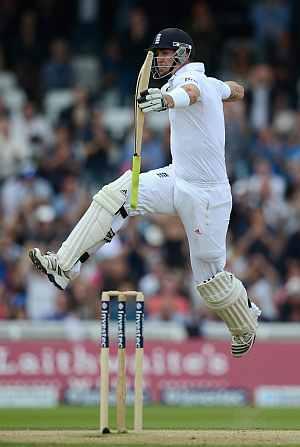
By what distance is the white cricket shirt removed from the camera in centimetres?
995

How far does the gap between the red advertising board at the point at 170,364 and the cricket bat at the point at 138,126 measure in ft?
17.3

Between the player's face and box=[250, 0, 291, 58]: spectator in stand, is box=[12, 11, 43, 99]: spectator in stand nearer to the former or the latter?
box=[250, 0, 291, 58]: spectator in stand

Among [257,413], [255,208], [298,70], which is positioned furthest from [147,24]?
[257,413]

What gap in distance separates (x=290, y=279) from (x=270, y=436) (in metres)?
5.90

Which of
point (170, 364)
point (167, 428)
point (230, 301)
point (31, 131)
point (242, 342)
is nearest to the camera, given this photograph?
point (230, 301)

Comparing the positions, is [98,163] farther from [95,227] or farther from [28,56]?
[95,227]

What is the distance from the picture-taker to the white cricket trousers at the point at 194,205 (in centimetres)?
1005

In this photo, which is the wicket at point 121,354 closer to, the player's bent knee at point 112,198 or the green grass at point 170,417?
the player's bent knee at point 112,198

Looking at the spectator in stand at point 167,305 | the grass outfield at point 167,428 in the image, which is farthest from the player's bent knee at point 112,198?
the spectator in stand at point 167,305

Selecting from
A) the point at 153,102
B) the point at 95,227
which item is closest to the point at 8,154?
the point at 95,227

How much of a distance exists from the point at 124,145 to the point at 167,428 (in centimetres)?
672

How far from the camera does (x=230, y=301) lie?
10414mm

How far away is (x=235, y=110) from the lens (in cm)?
1672

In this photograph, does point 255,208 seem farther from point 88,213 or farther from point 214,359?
point 88,213
